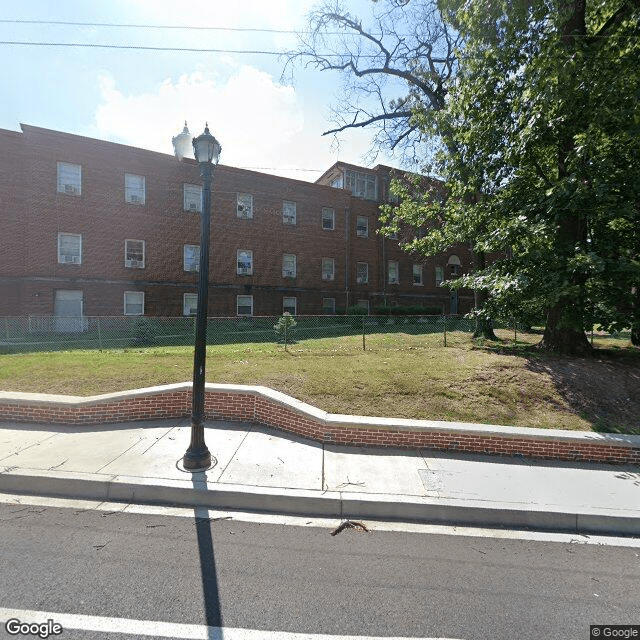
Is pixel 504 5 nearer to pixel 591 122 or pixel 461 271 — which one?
pixel 591 122

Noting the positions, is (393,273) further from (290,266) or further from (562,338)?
(562,338)

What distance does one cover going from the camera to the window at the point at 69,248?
1908cm

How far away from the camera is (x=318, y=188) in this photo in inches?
1032

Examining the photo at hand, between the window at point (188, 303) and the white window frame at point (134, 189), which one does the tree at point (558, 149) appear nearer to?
the window at point (188, 303)

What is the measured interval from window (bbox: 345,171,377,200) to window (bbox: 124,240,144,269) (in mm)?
17161

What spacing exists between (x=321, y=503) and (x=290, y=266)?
22.4m

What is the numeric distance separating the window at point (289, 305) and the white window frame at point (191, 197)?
8.37 meters

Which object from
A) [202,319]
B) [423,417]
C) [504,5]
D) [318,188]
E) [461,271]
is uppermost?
[318,188]

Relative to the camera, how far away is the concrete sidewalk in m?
3.79

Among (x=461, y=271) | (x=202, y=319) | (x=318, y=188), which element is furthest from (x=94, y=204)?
(x=461, y=271)

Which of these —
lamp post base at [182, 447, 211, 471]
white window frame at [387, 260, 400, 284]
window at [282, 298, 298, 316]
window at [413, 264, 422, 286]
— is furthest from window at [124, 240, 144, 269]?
window at [413, 264, 422, 286]

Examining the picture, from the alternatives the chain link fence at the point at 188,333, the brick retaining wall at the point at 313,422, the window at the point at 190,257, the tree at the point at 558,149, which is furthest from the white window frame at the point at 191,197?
the brick retaining wall at the point at 313,422

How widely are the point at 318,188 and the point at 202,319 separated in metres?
23.9

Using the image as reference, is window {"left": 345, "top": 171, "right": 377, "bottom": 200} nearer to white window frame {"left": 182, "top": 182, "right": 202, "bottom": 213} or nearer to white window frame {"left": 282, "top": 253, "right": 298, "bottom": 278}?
white window frame {"left": 282, "top": 253, "right": 298, "bottom": 278}
